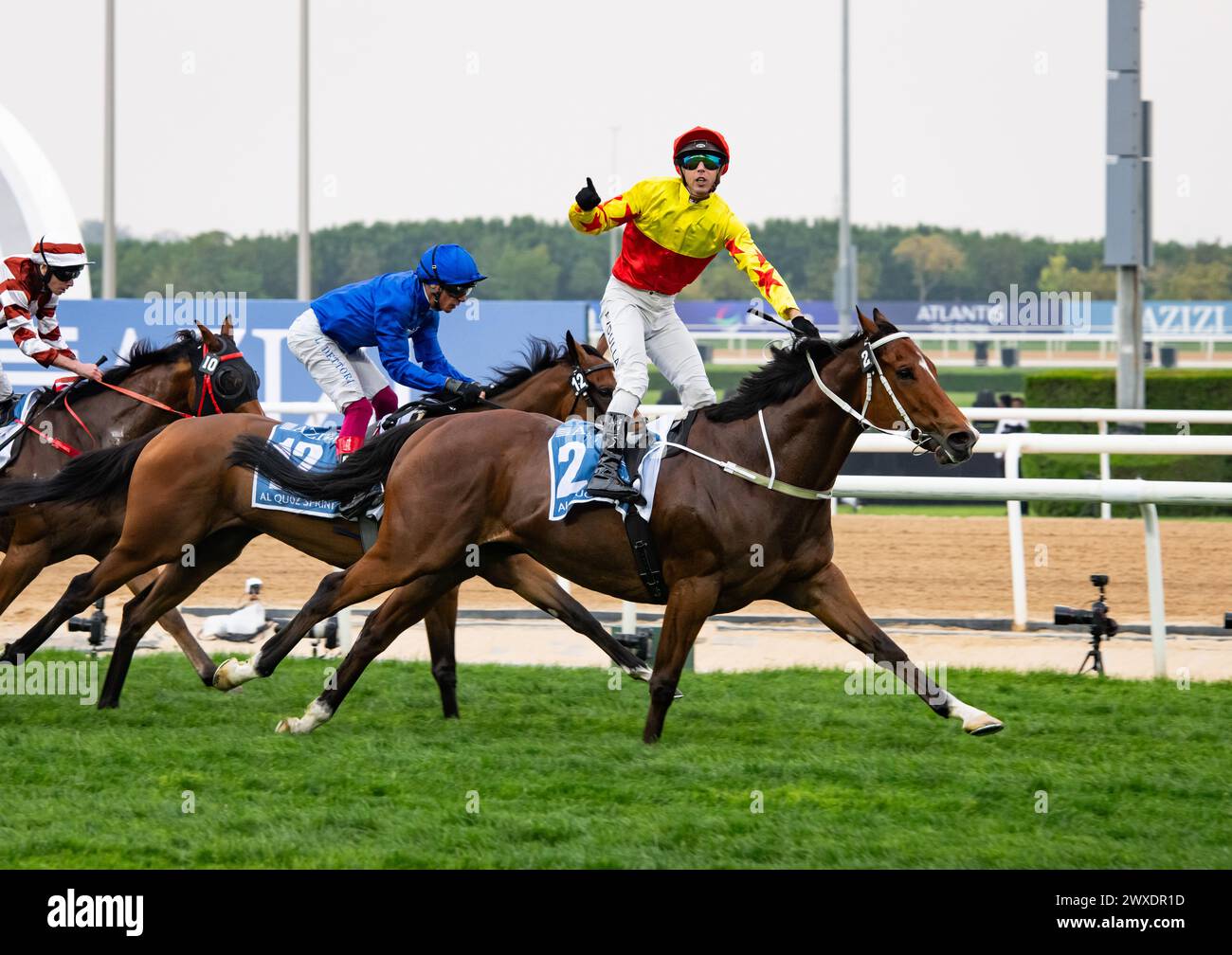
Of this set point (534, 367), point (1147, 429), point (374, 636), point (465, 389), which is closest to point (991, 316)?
point (1147, 429)

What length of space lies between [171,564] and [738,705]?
82.7 inches

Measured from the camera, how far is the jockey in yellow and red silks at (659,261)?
17.1 feet

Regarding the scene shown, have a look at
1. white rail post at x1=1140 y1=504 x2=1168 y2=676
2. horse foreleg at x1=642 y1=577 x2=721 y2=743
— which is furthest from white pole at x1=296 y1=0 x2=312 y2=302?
horse foreleg at x1=642 y1=577 x2=721 y2=743

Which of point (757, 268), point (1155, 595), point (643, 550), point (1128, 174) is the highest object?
point (1128, 174)

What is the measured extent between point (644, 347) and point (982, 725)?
1.69 meters

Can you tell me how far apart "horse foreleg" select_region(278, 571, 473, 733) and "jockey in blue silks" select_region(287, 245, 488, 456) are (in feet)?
2.28

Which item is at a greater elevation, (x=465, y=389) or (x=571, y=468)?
(x=465, y=389)

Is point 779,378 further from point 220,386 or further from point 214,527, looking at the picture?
point 220,386

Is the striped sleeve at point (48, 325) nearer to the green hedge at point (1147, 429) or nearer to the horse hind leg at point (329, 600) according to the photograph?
the horse hind leg at point (329, 600)

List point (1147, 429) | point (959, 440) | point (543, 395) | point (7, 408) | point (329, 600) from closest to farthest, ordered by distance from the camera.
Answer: point (959, 440), point (329, 600), point (543, 395), point (7, 408), point (1147, 429)

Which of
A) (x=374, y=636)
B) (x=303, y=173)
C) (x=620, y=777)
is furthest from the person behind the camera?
(x=303, y=173)

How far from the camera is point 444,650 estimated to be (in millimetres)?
5672

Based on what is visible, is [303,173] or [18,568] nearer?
[18,568]
